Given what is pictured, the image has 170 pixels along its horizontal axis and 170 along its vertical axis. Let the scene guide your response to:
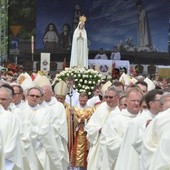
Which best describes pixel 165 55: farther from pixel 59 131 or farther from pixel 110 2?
pixel 59 131

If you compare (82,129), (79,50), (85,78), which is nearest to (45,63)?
(79,50)

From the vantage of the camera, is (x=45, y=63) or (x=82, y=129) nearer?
(x=82, y=129)

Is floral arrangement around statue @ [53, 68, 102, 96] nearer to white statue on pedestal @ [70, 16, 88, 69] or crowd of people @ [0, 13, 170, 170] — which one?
crowd of people @ [0, 13, 170, 170]

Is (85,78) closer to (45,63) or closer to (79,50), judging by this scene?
(45,63)

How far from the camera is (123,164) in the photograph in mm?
8320

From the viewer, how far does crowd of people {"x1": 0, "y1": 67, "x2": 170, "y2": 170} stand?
681cm

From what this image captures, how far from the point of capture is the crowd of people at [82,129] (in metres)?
6.81

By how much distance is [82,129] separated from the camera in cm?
1398

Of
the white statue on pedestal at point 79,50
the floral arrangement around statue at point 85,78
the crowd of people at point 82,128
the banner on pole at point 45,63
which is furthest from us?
the white statue on pedestal at point 79,50

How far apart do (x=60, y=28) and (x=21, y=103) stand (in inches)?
1221

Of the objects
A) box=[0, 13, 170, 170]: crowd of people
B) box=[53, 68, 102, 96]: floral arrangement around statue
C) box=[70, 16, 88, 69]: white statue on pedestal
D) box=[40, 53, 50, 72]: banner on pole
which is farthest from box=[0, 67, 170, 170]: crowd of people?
box=[70, 16, 88, 69]: white statue on pedestal

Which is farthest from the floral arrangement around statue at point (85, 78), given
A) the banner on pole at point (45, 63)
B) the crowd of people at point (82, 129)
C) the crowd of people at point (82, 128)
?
the banner on pole at point (45, 63)

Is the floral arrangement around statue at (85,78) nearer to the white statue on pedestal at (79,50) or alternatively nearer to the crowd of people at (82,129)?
the crowd of people at (82,129)

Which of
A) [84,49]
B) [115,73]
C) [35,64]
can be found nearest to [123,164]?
[115,73]
